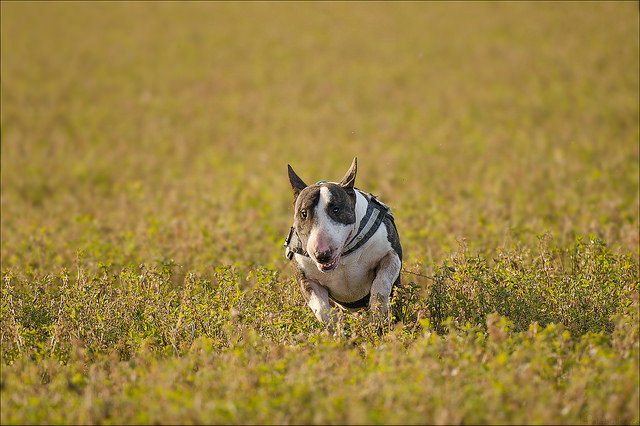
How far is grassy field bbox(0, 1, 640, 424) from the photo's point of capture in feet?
14.1

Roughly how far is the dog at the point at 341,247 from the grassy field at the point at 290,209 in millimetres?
281

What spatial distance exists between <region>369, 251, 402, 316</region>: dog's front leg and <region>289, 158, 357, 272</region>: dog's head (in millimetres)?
445

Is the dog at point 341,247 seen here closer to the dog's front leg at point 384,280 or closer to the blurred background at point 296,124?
the dog's front leg at point 384,280

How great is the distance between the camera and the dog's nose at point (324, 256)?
5391 mm

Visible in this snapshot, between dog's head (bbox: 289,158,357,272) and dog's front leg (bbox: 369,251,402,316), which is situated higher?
dog's head (bbox: 289,158,357,272)

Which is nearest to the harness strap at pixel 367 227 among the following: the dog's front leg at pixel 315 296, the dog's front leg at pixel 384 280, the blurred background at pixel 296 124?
the dog's front leg at pixel 384 280

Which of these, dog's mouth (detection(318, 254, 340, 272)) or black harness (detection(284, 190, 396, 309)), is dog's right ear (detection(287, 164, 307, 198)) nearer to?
black harness (detection(284, 190, 396, 309))

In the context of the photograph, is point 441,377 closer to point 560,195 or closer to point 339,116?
point 560,195

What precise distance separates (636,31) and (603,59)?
4.83ft

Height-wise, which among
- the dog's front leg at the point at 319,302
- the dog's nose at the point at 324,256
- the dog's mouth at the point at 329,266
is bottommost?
the dog's front leg at the point at 319,302

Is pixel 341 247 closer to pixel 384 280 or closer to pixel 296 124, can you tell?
pixel 384 280

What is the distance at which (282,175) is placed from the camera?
15766mm

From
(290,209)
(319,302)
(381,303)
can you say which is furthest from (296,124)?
(381,303)

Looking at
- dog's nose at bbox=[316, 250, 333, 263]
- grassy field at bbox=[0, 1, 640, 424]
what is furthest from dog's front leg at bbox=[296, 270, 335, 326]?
dog's nose at bbox=[316, 250, 333, 263]
